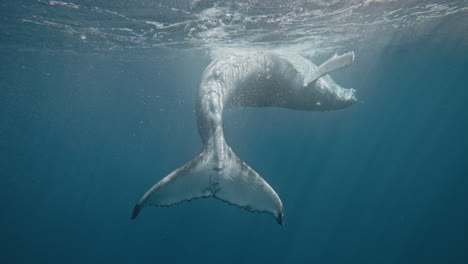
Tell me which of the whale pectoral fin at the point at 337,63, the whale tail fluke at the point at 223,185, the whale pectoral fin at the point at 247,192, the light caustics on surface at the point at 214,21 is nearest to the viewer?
the whale tail fluke at the point at 223,185

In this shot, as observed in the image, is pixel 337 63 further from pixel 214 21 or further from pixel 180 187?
pixel 214 21

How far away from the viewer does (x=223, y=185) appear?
4.57 m

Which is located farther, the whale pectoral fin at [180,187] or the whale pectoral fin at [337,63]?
the whale pectoral fin at [337,63]

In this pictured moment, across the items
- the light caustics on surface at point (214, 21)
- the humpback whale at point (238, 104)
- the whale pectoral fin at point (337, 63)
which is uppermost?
the light caustics on surface at point (214, 21)

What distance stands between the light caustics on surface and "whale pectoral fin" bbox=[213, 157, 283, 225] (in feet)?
31.9

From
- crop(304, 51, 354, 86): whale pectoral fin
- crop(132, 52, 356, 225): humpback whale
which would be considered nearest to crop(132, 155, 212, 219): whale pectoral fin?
crop(132, 52, 356, 225): humpback whale

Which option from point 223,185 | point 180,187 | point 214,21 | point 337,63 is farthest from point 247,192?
point 214,21

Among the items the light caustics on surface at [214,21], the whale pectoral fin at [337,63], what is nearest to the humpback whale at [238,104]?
the whale pectoral fin at [337,63]

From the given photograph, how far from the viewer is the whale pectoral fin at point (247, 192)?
4.51 meters

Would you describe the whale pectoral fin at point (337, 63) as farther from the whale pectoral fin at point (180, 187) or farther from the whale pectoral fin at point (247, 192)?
the whale pectoral fin at point (180, 187)

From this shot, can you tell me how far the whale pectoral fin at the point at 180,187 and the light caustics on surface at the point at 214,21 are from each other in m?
9.67

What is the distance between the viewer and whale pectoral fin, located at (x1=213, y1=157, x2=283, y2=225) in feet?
14.8

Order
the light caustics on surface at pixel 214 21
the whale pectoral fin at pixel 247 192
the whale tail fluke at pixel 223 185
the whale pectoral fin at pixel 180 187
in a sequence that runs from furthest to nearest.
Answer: the light caustics on surface at pixel 214 21 < the whale pectoral fin at pixel 247 192 < the whale tail fluke at pixel 223 185 < the whale pectoral fin at pixel 180 187

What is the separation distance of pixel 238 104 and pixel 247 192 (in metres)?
3.58
